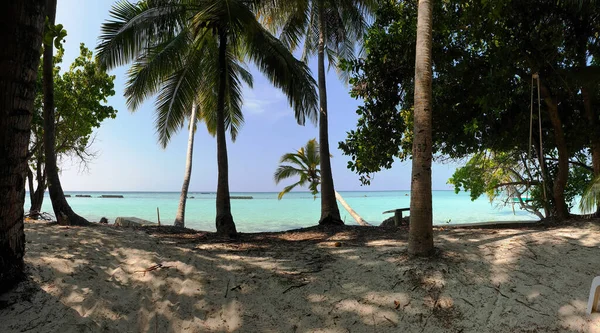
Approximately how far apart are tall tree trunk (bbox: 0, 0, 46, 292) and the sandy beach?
18.0 inches

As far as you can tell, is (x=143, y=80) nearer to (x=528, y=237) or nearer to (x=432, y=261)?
(x=432, y=261)

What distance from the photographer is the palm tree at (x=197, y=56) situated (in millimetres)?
7762

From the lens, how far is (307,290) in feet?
13.1

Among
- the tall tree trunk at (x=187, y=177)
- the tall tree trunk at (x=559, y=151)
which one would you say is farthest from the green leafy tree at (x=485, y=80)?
the tall tree trunk at (x=187, y=177)

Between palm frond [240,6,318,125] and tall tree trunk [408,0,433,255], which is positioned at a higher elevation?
palm frond [240,6,318,125]

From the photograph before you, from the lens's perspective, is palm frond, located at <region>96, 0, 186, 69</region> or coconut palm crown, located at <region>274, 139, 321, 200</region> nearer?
palm frond, located at <region>96, 0, 186, 69</region>

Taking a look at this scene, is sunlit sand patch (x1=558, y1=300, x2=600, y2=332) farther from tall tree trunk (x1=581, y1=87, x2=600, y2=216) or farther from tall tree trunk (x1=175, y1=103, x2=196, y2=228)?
tall tree trunk (x1=175, y1=103, x2=196, y2=228)

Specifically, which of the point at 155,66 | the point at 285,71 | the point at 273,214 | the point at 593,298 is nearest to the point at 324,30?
the point at 285,71

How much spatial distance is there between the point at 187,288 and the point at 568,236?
5.81 m

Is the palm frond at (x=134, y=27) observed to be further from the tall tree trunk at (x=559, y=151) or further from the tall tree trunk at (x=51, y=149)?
the tall tree trunk at (x=559, y=151)

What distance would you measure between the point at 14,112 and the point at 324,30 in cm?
950

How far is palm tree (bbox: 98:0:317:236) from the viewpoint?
776 centimetres

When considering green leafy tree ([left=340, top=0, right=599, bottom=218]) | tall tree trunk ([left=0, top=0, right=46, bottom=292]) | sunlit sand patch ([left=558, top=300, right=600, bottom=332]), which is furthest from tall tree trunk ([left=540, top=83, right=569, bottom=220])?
tall tree trunk ([left=0, top=0, right=46, bottom=292])

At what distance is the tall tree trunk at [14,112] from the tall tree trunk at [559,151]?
8667 millimetres
